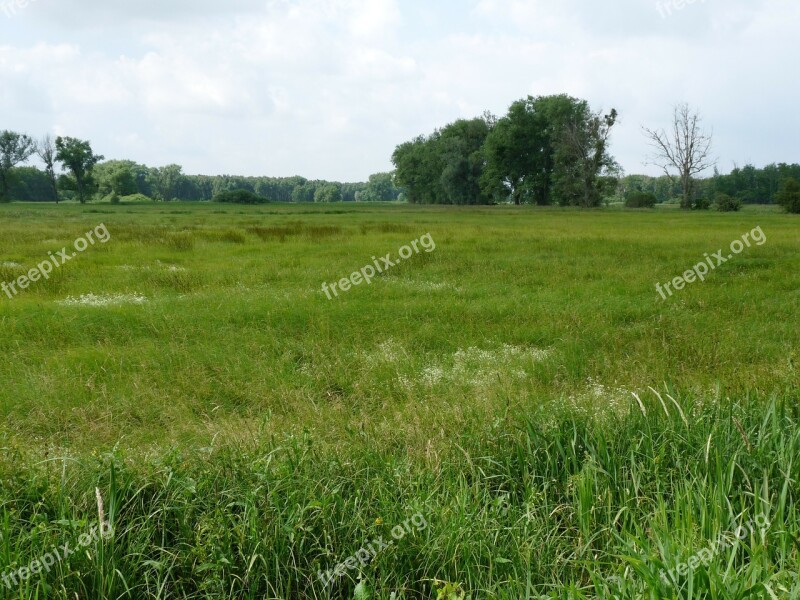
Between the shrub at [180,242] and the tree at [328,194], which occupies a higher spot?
the tree at [328,194]

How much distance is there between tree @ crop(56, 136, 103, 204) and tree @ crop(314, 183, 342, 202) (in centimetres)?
8023

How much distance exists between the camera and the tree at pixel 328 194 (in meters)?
177

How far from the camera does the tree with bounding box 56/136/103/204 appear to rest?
9462cm

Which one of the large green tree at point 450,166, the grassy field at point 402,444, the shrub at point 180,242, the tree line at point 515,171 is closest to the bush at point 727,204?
the tree line at point 515,171

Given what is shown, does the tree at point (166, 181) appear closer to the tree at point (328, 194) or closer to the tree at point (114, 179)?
the tree at point (114, 179)

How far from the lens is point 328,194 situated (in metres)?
177

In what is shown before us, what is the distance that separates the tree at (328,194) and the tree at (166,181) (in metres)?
38.1

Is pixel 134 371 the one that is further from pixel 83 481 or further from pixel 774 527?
pixel 774 527

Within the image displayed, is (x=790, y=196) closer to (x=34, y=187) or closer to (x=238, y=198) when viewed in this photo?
(x=238, y=198)

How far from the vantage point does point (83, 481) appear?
5137mm

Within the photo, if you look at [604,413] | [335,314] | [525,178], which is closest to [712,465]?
[604,413]

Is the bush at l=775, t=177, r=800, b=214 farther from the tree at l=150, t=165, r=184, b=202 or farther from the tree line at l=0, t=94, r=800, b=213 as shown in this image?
the tree at l=150, t=165, r=184, b=202

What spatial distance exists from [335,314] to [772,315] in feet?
29.2

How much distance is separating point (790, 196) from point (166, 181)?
129m
